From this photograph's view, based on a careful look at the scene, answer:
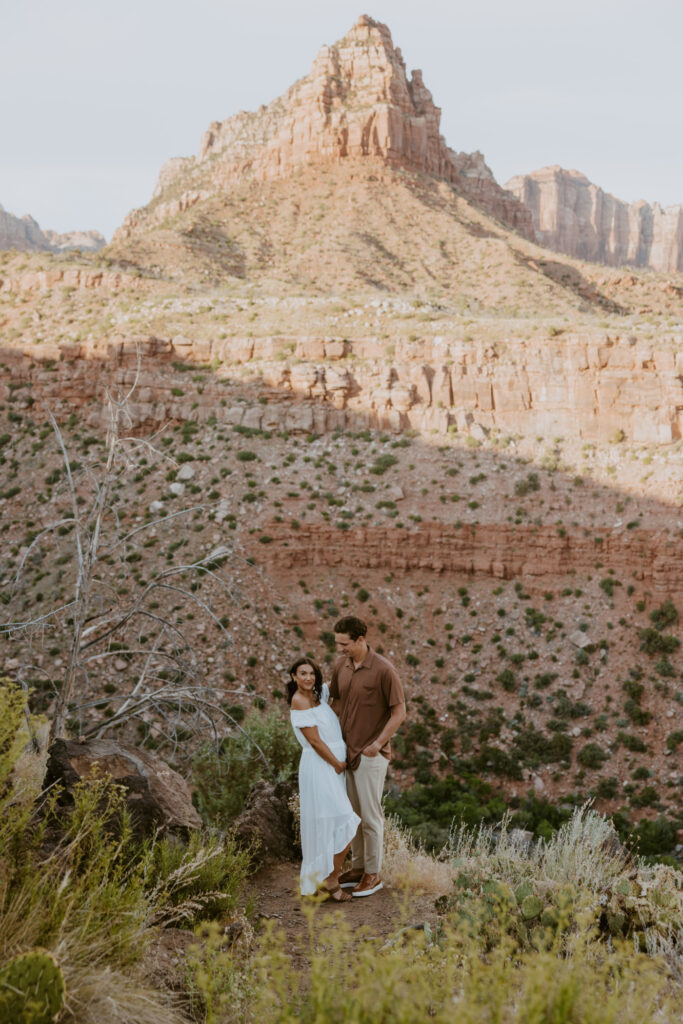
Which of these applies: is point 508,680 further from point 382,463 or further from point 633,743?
point 382,463

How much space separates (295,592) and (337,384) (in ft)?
30.0

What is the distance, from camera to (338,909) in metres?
5.17

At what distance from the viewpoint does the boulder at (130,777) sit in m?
5.12

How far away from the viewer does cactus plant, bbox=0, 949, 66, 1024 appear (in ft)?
8.75

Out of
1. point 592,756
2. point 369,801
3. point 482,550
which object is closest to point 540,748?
point 592,756

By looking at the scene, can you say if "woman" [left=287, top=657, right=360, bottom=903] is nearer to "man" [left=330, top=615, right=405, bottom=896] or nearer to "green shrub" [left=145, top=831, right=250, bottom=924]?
"man" [left=330, top=615, right=405, bottom=896]

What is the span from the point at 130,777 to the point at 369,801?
1.87m

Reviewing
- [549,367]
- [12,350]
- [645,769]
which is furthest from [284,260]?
[645,769]

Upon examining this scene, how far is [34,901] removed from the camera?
11.1ft

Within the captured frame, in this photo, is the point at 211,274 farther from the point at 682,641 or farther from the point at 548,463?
the point at 682,641

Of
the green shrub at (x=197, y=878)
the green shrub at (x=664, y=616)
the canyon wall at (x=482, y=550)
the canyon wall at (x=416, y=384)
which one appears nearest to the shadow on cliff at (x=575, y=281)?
the canyon wall at (x=416, y=384)

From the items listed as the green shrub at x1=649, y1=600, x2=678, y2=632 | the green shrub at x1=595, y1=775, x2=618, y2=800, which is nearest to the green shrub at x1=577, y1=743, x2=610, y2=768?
the green shrub at x1=595, y1=775, x2=618, y2=800

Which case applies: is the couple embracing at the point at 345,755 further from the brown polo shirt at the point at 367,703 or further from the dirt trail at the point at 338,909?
the dirt trail at the point at 338,909

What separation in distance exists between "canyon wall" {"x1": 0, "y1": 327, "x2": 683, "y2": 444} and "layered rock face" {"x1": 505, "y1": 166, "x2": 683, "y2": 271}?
355 feet
